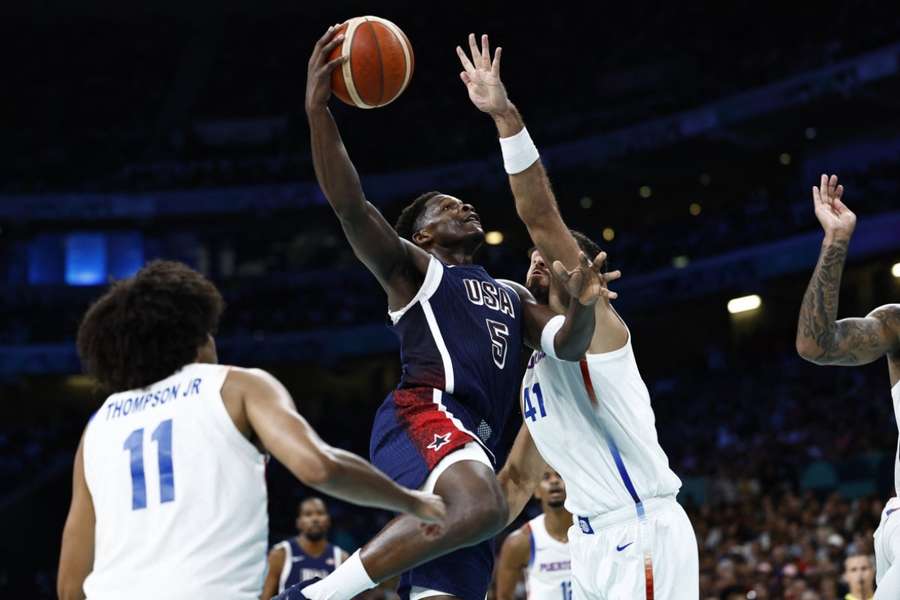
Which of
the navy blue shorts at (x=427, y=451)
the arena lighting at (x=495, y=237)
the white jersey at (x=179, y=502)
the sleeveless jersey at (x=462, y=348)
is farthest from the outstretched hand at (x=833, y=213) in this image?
the arena lighting at (x=495, y=237)

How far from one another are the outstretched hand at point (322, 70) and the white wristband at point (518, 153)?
93 cm

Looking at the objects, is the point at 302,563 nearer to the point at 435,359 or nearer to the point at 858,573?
the point at 858,573

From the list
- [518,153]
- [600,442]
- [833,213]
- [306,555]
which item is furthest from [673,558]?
[306,555]

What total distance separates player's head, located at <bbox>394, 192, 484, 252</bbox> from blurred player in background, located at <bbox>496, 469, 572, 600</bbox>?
3.06 m

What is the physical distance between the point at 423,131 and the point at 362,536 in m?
13.8

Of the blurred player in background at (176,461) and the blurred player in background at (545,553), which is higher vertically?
the blurred player in background at (176,461)

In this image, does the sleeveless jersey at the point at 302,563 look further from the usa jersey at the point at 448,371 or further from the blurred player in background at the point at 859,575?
the usa jersey at the point at 448,371

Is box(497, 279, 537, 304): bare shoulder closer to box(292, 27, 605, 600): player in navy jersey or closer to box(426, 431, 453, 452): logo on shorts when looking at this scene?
box(292, 27, 605, 600): player in navy jersey

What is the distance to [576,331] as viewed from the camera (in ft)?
18.9

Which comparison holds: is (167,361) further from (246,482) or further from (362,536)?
(362,536)

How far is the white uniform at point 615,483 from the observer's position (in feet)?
19.3

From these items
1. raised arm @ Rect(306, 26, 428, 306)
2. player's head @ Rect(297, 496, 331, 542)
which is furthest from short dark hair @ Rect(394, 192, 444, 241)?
player's head @ Rect(297, 496, 331, 542)

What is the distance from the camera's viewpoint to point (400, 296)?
5.91 metres

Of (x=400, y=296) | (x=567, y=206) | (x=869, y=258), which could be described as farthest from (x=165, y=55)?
(x=400, y=296)
